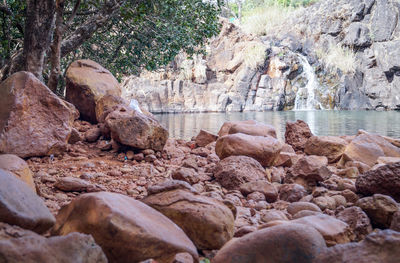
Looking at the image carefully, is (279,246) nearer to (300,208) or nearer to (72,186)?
(300,208)

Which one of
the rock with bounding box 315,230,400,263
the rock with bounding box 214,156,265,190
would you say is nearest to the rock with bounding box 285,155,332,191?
the rock with bounding box 214,156,265,190

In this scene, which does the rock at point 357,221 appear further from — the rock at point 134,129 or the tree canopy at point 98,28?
the tree canopy at point 98,28

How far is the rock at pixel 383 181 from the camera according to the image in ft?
8.12

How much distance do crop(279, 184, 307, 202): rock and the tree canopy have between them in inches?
134

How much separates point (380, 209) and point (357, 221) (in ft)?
0.72

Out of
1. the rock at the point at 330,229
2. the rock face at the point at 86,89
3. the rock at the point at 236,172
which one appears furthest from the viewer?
the rock face at the point at 86,89

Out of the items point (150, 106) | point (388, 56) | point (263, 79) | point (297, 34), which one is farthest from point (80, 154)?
point (297, 34)

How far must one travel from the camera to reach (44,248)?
104 cm

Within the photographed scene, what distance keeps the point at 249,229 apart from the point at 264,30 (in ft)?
102

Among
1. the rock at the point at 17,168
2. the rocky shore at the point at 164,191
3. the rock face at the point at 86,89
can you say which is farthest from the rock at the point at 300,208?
the rock face at the point at 86,89

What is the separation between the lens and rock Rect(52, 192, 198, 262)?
1287mm

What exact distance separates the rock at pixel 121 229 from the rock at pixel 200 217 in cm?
21

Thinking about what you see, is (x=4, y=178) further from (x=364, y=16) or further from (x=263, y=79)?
(x=364, y=16)

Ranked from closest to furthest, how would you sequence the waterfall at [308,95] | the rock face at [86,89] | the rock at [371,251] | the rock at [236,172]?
the rock at [371,251] < the rock at [236,172] < the rock face at [86,89] < the waterfall at [308,95]
